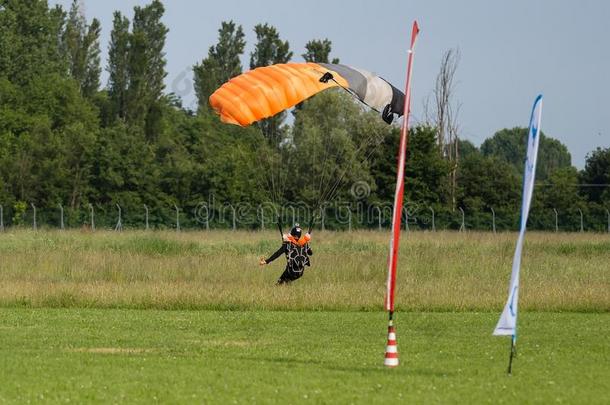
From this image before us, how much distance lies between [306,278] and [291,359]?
12863 millimetres

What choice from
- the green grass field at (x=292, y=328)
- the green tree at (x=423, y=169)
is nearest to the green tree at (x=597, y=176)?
the green tree at (x=423, y=169)

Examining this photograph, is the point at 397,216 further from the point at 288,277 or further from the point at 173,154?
the point at 173,154

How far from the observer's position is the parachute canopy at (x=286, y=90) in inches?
890

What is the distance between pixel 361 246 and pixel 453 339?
81.1 feet

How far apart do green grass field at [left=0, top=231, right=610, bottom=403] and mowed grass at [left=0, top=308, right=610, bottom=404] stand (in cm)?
3

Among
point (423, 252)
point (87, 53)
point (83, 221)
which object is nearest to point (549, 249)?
point (423, 252)

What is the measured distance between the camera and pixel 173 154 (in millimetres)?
73000

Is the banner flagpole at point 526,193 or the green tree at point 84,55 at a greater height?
the green tree at point 84,55

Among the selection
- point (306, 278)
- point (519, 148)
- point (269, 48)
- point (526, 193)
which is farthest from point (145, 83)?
point (519, 148)

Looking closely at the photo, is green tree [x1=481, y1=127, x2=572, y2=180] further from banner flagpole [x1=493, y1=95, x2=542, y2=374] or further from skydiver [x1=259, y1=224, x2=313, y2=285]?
banner flagpole [x1=493, y1=95, x2=542, y2=374]

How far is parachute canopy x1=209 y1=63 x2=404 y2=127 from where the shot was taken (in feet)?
74.1

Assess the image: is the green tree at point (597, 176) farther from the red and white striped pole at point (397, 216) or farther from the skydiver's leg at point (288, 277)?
the red and white striped pole at point (397, 216)

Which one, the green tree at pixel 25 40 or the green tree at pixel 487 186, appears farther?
the green tree at pixel 25 40

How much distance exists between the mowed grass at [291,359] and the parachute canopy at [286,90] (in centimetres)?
405
